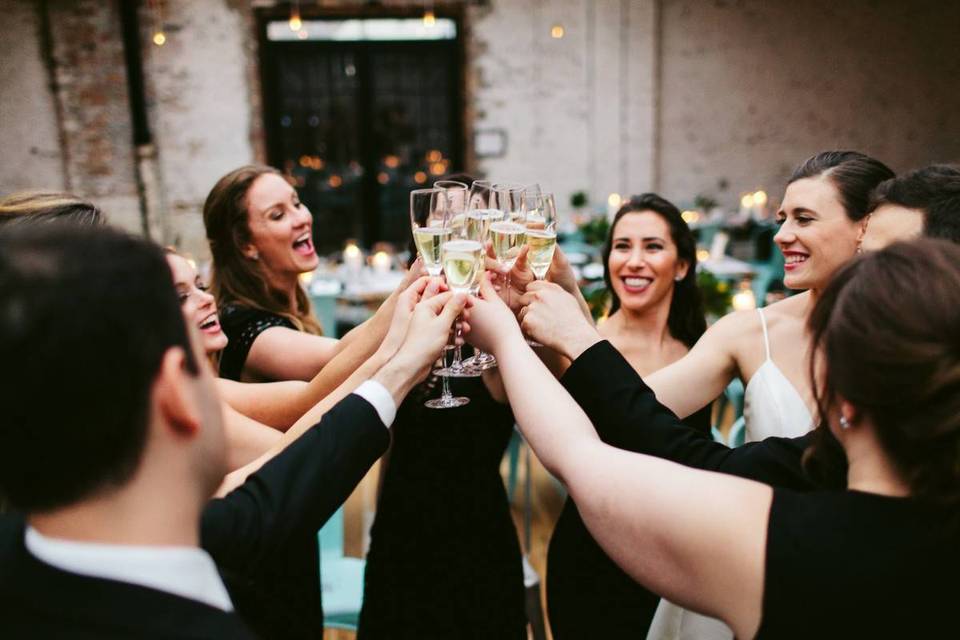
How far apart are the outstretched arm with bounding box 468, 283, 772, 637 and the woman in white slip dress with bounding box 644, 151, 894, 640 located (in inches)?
30.5

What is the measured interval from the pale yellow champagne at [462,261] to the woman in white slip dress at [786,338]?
24.6 inches

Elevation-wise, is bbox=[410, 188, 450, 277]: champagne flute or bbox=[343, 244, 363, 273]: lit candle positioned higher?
bbox=[410, 188, 450, 277]: champagne flute

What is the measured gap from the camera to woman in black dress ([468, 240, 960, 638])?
0.84 m

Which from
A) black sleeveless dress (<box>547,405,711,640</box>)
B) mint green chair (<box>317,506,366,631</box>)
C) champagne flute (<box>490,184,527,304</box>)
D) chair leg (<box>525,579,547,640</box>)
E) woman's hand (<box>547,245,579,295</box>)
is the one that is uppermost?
champagne flute (<box>490,184,527,304</box>)

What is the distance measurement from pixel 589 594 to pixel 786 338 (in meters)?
0.83

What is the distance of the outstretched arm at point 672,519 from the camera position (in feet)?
2.94

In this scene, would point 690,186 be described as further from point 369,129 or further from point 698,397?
point 698,397

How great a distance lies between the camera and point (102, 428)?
28.1 inches

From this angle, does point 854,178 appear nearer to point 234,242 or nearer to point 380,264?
point 234,242

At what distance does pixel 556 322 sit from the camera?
1.39m

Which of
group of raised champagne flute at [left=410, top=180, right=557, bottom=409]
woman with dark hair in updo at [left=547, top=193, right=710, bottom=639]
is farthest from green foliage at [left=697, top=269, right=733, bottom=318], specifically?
group of raised champagne flute at [left=410, top=180, right=557, bottom=409]

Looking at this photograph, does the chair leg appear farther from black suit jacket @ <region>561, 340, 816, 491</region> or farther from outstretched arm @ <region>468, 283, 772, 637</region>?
outstretched arm @ <region>468, 283, 772, 637</region>

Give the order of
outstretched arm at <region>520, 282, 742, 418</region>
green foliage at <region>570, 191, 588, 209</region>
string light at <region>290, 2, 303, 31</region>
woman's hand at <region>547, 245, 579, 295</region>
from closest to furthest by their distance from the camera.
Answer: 1. woman's hand at <region>547, 245, 579, 295</region>
2. outstretched arm at <region>520, 282, 742, 418</region>
3. string light at <region>290, 2, 303, 31</region>
4. green foliage at <region>570, 191, 588, 209</region>

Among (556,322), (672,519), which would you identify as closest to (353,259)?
(556,322)
